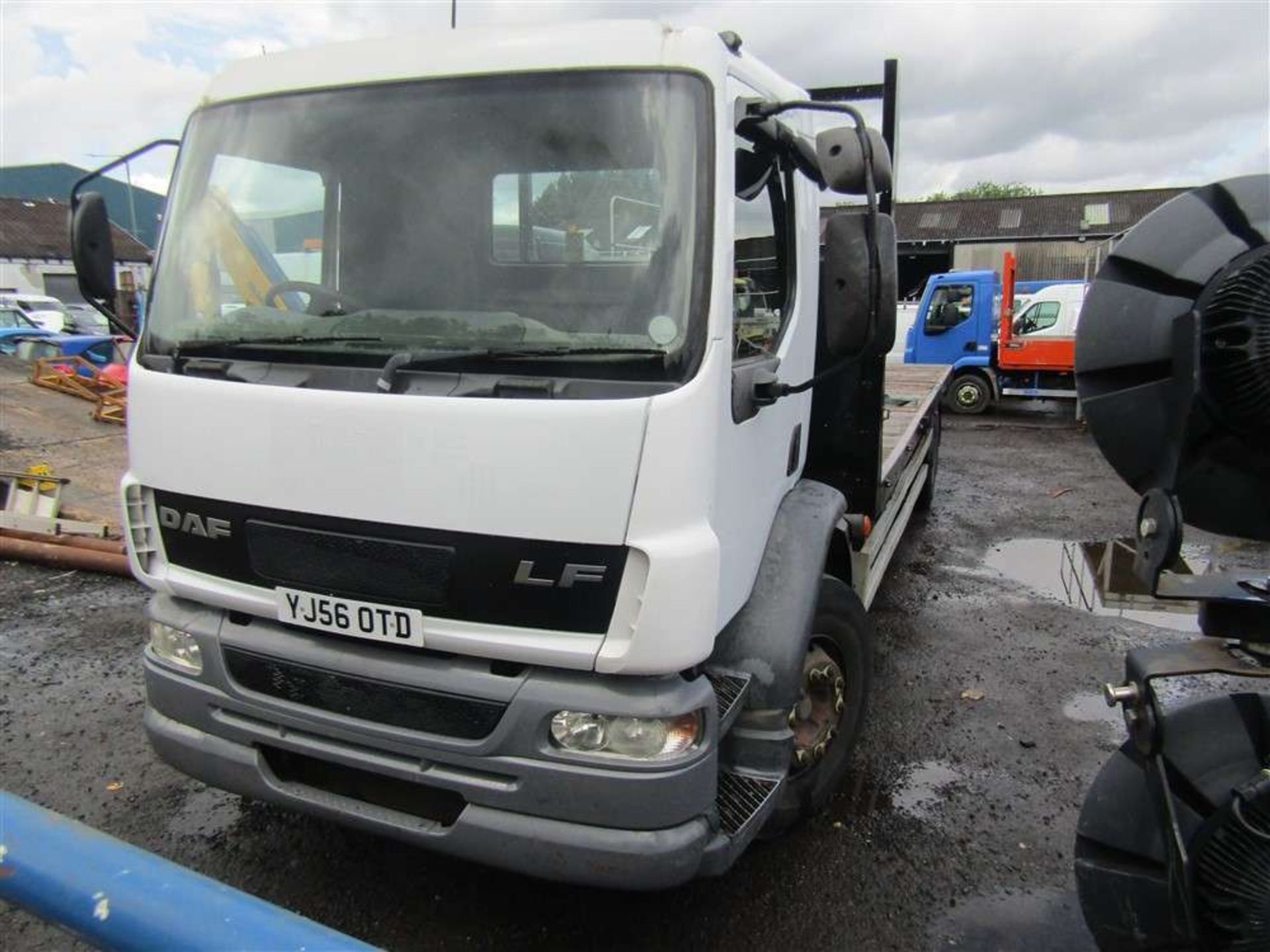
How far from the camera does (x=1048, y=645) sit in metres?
5.14

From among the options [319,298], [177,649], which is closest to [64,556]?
[177,649]

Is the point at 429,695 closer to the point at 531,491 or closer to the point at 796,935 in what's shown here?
the point at 531,491

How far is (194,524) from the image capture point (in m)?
2.59

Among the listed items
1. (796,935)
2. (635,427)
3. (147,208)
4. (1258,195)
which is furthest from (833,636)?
(147,208)

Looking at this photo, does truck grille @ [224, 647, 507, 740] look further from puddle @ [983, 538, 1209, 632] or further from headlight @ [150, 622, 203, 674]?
puddle @ [983, 538, 1209, 632]

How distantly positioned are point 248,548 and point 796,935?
2.05 m

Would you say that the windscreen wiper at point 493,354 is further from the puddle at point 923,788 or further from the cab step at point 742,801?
the puddle at point 923,788

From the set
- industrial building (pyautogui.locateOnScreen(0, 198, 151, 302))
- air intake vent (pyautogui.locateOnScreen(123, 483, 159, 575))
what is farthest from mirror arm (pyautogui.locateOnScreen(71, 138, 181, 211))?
industrial building (pyautogui.locateOnScreen(0, 198, 151, 302))

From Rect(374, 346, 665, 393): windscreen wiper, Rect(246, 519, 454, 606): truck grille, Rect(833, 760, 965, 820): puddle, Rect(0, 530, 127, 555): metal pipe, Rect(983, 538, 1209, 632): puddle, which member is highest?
Rect(374, 346, 665, 393): windscreen wiper

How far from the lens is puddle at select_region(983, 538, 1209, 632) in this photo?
223 inches

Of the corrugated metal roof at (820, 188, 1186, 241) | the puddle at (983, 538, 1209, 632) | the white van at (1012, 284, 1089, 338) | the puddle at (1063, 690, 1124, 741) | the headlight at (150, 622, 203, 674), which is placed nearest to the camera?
the headlight at (150, 622, 203, 674)

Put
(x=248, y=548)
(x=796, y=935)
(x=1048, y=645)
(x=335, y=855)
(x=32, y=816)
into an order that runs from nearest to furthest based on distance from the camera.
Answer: (x=32, y=816) → (x=248, y=548) → (x=796, y=935) → (x=335, y=855) → (x=1048, y=645)

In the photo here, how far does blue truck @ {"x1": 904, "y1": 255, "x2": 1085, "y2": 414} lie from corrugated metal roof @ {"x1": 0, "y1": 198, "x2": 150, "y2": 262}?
40.4m

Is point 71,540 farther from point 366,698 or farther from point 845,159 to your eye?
point 845,159
